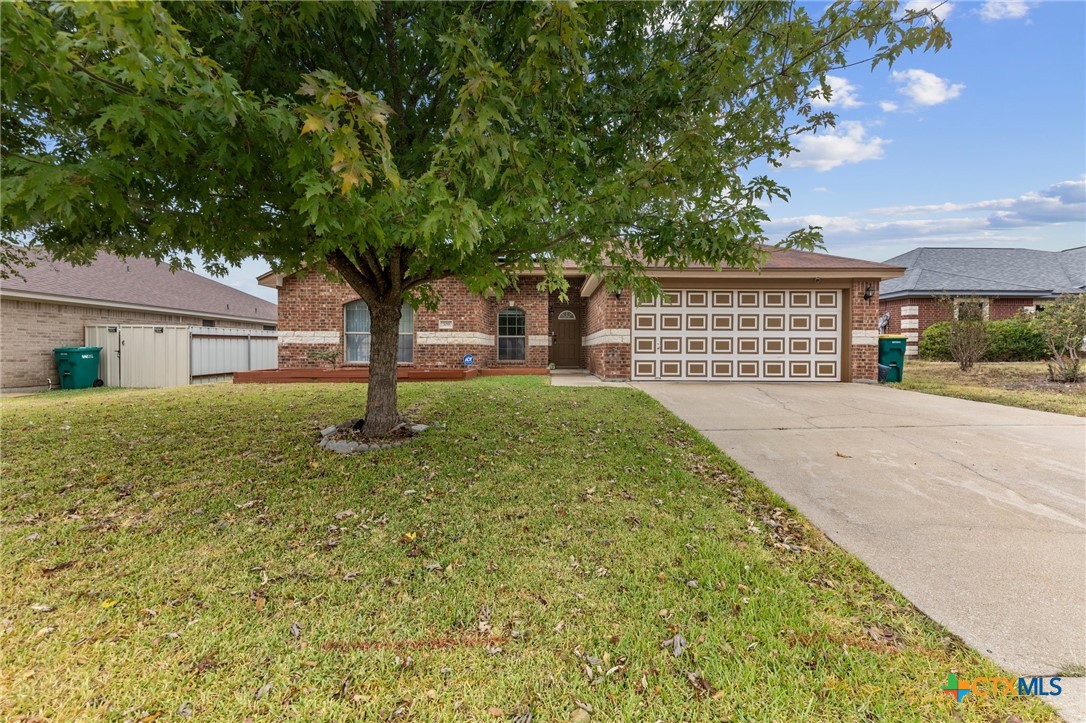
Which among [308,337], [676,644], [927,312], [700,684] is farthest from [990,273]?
[308,337]

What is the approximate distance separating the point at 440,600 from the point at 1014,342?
23.3m

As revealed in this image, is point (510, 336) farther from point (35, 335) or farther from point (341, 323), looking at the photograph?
point (35, 335)

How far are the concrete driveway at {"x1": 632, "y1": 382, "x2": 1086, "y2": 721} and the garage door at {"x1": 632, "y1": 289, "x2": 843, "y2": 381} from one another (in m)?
4.22

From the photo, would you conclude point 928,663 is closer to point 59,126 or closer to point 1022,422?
point 59,126

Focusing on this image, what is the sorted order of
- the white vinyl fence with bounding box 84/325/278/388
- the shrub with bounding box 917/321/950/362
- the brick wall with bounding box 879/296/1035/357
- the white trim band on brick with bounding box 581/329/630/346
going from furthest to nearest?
the brick wall with bounding box 879/296/1035/357
the shrub with bounding box 917/321/950/362
the white vinyl fence with bounding box 84/325/278/388
the white trim band on brick with bounding box 581/329/630/346

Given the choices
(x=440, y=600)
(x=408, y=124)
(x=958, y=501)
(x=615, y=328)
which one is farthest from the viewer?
(x=615, y=328)

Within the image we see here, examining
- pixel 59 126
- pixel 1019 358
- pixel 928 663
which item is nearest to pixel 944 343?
pixel 1019 358

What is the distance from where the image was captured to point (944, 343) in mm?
17188

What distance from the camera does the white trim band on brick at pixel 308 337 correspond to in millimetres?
13445

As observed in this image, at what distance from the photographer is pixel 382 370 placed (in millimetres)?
5691

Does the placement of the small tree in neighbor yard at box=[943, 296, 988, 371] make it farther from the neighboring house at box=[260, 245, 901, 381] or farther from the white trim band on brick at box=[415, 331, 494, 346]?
the white trim band on brick at box=[415, 331, 494, 346]

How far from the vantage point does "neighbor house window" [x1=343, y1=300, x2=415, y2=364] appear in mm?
13656

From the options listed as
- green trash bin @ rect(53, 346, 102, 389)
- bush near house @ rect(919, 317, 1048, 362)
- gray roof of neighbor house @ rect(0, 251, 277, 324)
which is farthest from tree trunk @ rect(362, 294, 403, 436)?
bush near house @ rect(919, 317, 1048, 362)

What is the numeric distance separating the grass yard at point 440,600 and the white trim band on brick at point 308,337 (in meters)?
9.04
